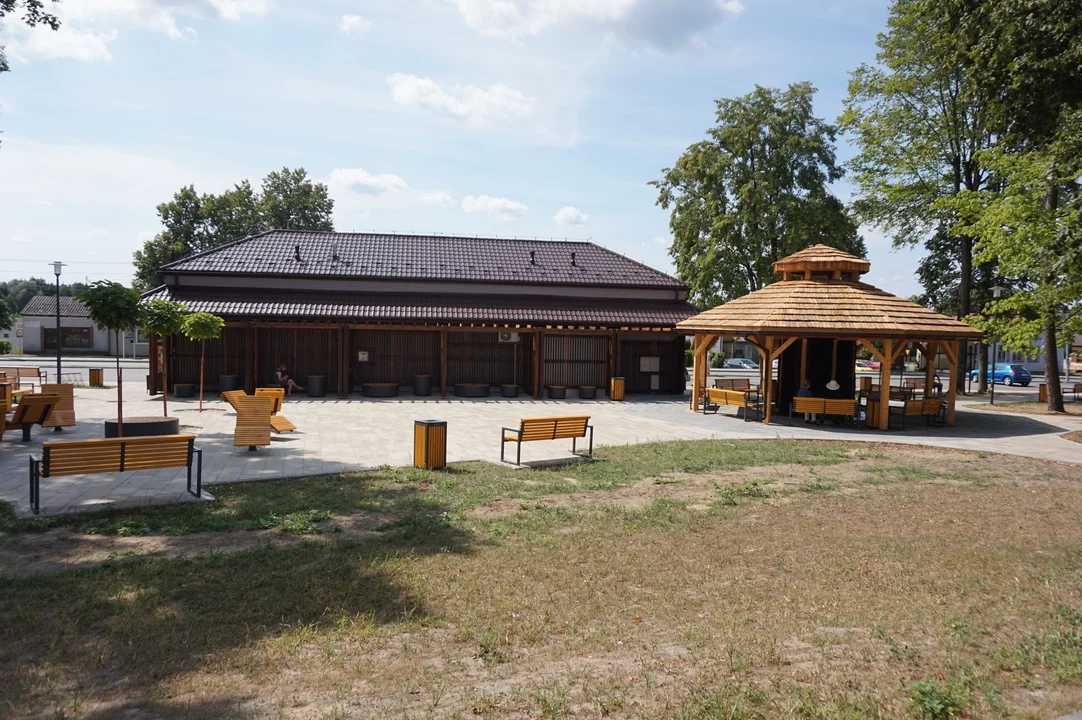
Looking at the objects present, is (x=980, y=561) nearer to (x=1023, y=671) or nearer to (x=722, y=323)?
(x=1023, y=671)

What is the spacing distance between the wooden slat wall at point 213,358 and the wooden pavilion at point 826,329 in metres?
15.2

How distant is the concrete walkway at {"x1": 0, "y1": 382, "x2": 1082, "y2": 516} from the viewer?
1063cm

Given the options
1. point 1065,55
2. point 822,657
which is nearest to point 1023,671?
point 822,657

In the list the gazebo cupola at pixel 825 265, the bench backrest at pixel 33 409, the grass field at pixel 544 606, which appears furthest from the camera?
the gazebo cupola at pixel 825 265

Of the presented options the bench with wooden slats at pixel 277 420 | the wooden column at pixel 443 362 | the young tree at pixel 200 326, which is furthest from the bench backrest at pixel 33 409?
the wooden column at pixel 443 362

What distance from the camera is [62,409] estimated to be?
627 inches

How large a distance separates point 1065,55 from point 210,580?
1541 cm

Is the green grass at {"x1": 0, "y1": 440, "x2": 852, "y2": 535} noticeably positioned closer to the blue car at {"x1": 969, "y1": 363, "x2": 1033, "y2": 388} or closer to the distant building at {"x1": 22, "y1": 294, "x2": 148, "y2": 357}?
the blue car at {"x1": 969, "y1": 363, "x2": 1033, "y2": 388}

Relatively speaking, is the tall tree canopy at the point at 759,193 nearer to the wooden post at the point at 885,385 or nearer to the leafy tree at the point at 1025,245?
the leafy tree at the point at 1025,245

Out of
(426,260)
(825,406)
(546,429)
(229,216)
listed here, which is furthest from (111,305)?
(229,216)

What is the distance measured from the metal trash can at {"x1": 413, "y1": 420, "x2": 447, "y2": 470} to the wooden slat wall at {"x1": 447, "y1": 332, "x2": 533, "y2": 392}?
50.9ft

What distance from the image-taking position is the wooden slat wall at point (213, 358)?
989 inches

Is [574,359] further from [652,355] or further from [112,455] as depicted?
[112,455]

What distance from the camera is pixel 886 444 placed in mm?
16656
